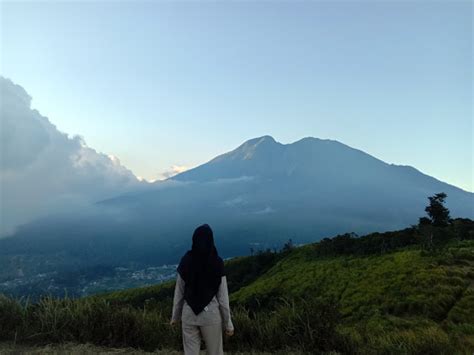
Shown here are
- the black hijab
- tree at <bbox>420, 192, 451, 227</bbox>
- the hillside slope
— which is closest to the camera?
the black hijab

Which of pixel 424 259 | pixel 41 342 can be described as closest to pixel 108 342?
pixel 41 342

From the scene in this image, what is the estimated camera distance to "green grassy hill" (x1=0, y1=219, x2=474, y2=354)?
6.55 metres

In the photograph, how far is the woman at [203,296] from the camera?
178 inches

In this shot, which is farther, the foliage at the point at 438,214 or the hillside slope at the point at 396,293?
the foliage at the point at 438,214

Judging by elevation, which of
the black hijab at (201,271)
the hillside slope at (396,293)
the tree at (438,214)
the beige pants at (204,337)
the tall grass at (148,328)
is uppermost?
the tree at (438,214)

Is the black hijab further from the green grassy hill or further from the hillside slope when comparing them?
the hillside slope

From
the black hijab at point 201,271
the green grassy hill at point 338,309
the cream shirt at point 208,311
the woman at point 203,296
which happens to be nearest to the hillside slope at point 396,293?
the green grassy hill at point 338,309

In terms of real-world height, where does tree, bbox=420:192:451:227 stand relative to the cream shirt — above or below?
above

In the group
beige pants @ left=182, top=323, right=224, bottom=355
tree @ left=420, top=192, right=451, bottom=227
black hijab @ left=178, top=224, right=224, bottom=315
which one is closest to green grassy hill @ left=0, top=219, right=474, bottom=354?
tree @ left=420, top=192, right=451, bottom=227

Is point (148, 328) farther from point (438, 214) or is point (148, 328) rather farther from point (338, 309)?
point (438, 214)

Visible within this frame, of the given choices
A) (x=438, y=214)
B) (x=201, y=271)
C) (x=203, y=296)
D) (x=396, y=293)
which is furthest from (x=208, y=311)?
(x=438, y=214)

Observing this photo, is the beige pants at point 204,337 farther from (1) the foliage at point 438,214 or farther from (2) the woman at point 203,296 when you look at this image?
(1) the foliage at point 438,214

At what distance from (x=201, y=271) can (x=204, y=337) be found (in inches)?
28.9

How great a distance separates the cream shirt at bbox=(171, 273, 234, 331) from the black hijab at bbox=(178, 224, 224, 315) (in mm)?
61
